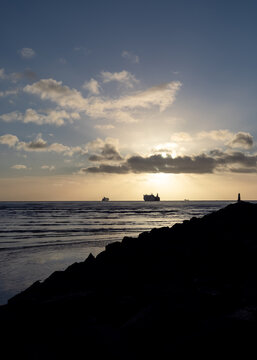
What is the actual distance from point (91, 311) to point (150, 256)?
2.75 metres

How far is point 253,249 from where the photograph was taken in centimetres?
584

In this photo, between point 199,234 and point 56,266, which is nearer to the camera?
point 199,234

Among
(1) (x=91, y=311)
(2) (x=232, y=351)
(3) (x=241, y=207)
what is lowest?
(1) (x=91, y=311)

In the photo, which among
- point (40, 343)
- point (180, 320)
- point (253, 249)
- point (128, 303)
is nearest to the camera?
point (40, 343)

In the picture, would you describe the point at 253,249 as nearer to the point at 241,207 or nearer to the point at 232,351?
the point at 232,351

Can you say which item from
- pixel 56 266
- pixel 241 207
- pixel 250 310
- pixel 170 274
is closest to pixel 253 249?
pixel 170 274

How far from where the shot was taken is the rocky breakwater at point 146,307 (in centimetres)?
263

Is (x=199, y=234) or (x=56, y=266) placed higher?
(x=199, y=234)

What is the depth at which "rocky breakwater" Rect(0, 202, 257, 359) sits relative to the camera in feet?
8.62

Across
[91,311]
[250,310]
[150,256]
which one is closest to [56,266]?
[150,256]

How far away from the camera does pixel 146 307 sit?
3326mm

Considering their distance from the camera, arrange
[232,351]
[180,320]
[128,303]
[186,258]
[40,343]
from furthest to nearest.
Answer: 1. [186,258]
2. [128,303]
3. [180,320]
4. [40,343]
5. [232,351]

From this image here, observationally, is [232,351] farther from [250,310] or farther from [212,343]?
[250,310]

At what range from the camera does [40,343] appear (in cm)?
291
